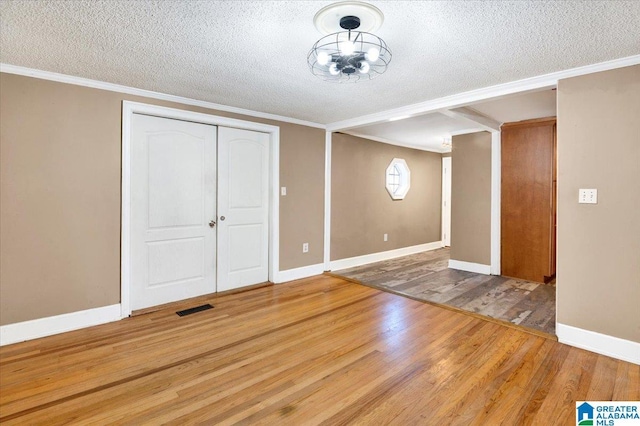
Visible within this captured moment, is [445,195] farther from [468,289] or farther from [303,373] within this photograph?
[303,373]

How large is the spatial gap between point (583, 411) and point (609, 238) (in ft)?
4.47

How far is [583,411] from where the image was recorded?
69.4 inches

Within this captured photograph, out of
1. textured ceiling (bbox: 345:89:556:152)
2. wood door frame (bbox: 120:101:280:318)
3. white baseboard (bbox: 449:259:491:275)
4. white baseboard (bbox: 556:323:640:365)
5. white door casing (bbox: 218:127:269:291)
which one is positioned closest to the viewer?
white baseboard (bbox: 556:323:640:365)

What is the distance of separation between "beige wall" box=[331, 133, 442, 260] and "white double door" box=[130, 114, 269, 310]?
132 centimetres

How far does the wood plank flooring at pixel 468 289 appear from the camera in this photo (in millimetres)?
3156

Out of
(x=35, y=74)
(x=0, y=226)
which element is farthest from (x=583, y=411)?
(x=35, y=74)

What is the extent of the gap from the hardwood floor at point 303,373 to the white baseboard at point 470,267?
80.2 inches

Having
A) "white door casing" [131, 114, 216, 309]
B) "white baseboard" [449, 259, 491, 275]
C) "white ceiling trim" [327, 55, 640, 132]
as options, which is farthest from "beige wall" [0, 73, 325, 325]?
"white baseboard" [449, 259, 491, 275]

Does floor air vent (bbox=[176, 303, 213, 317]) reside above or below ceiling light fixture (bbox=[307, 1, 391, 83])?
below

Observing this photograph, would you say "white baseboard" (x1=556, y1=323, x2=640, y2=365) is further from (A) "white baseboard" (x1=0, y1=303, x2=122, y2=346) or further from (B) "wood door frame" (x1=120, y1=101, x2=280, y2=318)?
(A) "white baseboard" (x1=0, y1=303, x2=122, y2=346)

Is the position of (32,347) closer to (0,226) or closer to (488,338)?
(0,226)

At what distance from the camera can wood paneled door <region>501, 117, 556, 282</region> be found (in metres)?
4.24

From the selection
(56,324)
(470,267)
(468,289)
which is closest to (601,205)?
(468,289)

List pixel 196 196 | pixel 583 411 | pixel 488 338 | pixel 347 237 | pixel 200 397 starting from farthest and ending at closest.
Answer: pixel 347 237 < pixel 196 196 < pixel 488 338 < pixel 200 397 < pixel 583 411
